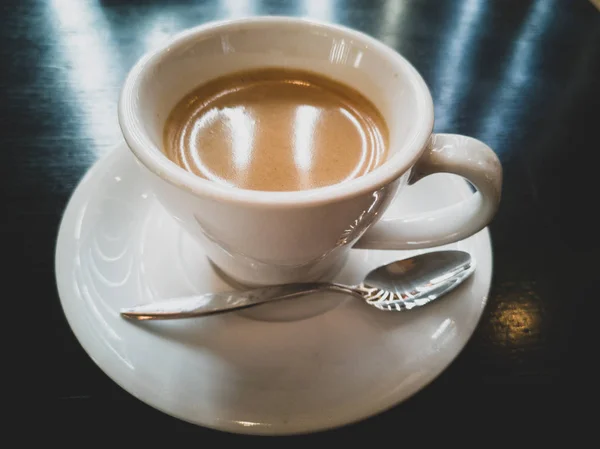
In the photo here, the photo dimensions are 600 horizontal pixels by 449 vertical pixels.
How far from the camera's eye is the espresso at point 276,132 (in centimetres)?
75

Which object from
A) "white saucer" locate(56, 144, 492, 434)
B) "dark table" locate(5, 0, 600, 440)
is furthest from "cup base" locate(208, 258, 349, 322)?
"dark table" locate(5, 0, 600, 440)

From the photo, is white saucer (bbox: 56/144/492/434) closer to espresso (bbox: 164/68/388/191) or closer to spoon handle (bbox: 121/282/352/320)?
spoon handle (bbox: 121/282/352/320)

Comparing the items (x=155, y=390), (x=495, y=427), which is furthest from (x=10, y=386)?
(x=495, y=427)

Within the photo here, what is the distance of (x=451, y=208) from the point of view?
0.74 meters

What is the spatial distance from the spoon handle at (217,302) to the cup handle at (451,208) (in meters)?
0.11

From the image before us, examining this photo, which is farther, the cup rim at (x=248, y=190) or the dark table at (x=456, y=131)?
the dark table at (x=456, y=131)

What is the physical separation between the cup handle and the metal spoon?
0.23ft

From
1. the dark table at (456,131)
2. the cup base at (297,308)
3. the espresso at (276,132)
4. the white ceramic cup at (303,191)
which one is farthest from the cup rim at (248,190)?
the dark table at (456,131)

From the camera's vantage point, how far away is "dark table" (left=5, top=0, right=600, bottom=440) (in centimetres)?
69

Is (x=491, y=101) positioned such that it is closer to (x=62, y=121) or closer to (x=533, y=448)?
(x=533, y=448)

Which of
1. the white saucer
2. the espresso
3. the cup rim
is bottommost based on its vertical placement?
the white saucer

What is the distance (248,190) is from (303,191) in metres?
0.08

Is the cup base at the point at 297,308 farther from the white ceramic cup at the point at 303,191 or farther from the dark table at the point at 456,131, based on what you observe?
the dark table at the point at 456,131

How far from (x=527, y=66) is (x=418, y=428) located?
126 cm
